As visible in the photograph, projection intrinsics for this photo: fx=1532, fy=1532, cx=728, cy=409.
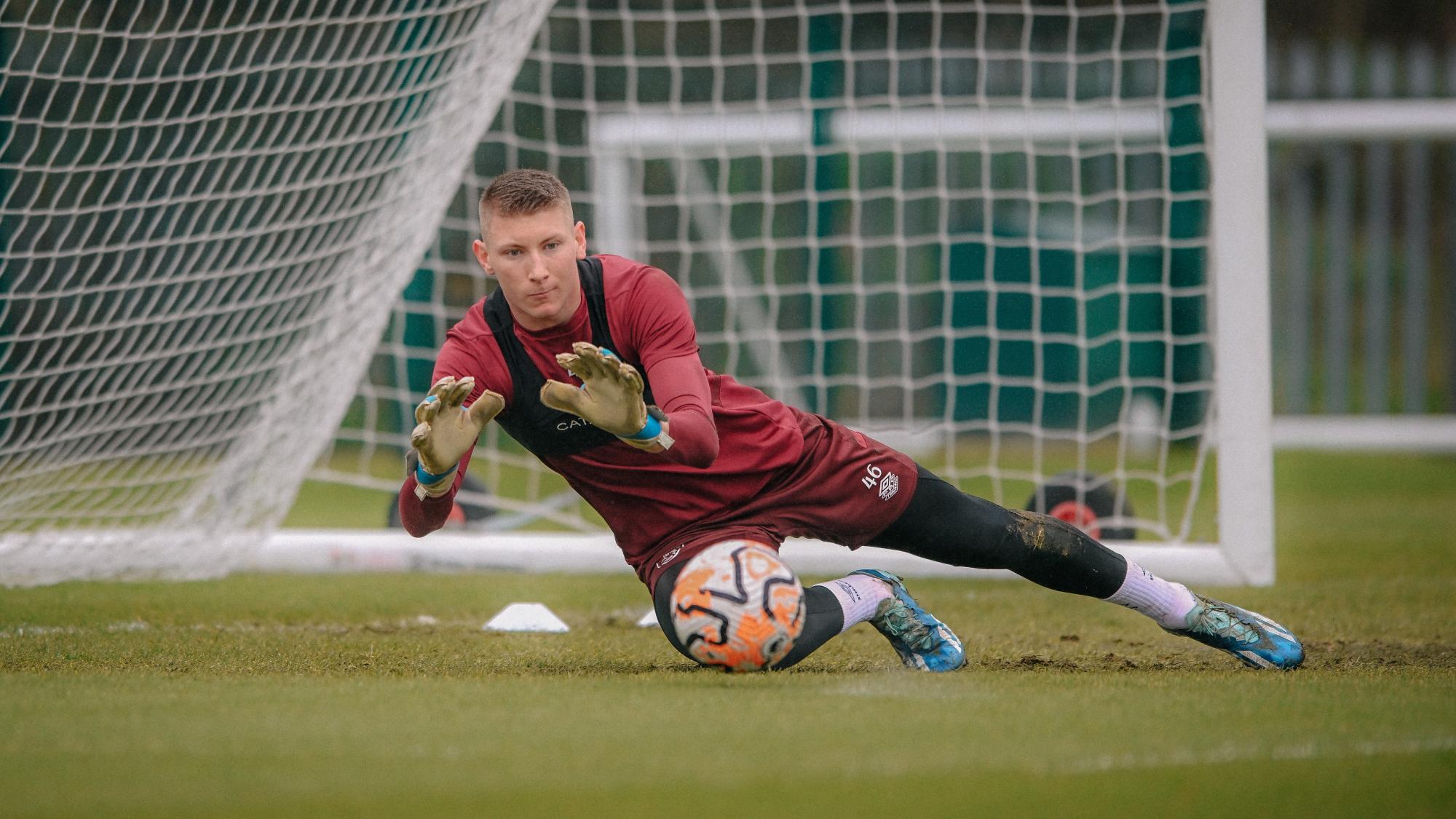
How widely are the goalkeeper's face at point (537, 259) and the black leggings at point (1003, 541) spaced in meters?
0.90

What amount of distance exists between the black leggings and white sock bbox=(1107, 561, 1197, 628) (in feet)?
0.10

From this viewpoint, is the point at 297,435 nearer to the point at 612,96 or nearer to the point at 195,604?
the point at 195,604

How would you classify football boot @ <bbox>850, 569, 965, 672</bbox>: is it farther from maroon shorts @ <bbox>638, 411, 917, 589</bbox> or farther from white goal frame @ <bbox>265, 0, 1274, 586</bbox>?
white goal frame @ <bbox>265, 0, 1274, 586</bbox>

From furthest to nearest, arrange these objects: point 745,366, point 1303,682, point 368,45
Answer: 1. point 745,366
2. point 368,45
3. point 1303,682

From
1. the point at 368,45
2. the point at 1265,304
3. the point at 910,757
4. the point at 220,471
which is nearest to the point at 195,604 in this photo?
the point at 220,471

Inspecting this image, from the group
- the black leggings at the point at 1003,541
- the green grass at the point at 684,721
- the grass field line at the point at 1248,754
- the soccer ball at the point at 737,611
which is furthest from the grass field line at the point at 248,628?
the grass field line at the point at 1248,754

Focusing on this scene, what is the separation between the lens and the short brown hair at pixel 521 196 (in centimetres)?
334

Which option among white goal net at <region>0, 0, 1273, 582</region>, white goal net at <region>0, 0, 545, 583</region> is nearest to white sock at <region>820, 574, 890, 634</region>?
white goal net at <region>0, 0, 1273, 582</region>

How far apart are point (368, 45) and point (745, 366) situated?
537 centimetres

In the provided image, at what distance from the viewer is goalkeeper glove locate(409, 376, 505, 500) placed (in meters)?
3.07

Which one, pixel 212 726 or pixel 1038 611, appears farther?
pixel 1038 611

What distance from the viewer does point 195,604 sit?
16.4ft

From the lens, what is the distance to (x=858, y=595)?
3.61 metres

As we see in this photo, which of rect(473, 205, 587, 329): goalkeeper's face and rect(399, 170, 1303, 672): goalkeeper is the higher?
rect(473, 205, 587, 329): goalkeeper's face
